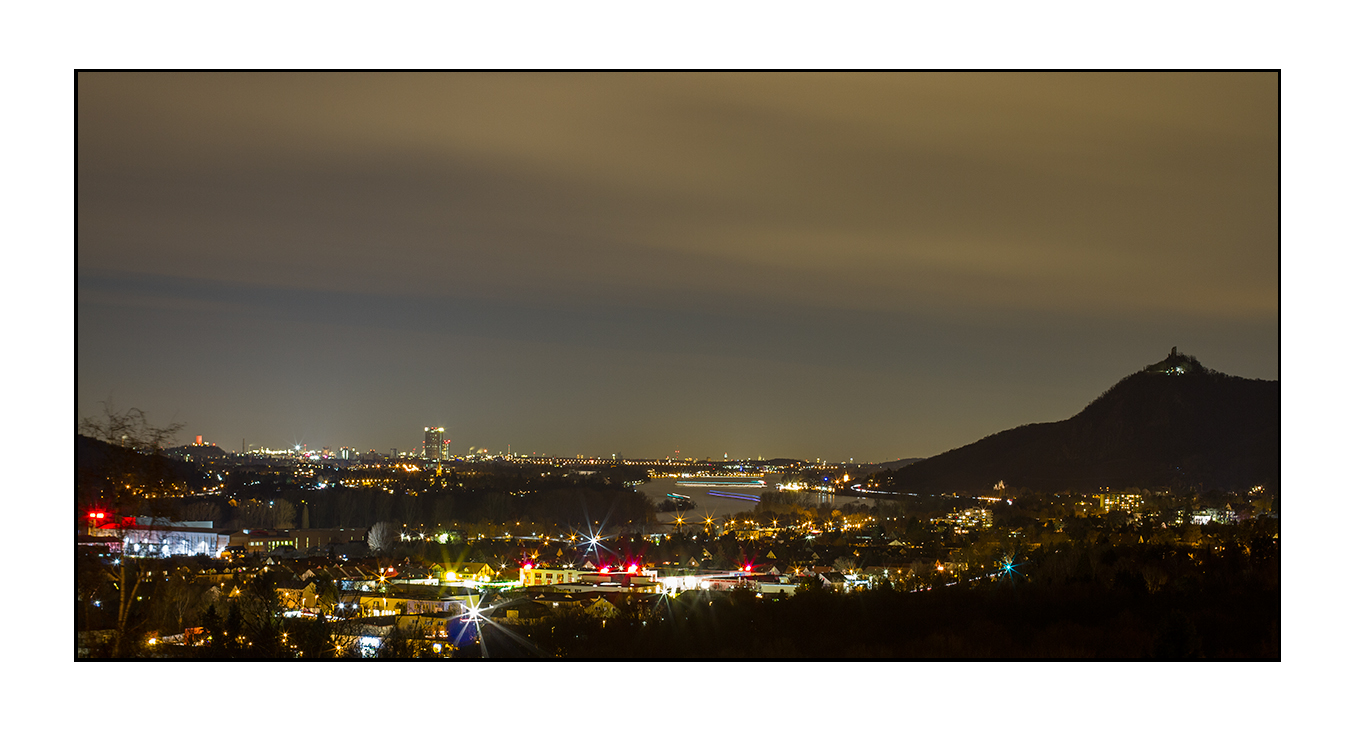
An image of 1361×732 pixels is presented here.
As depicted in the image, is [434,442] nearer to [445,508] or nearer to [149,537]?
[445,508]

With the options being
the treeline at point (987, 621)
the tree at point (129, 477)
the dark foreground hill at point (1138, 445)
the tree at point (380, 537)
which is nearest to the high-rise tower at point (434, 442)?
the tree at point (380, 537)

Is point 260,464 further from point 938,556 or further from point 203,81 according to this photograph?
point 203,81

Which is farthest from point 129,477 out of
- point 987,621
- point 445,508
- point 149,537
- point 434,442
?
point 445,508

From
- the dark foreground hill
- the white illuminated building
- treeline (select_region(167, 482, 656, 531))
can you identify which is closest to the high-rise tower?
treeline (select_region(167, 482, 656, 531))

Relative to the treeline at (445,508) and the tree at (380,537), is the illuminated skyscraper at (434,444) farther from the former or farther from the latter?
the tree at (380,537)
